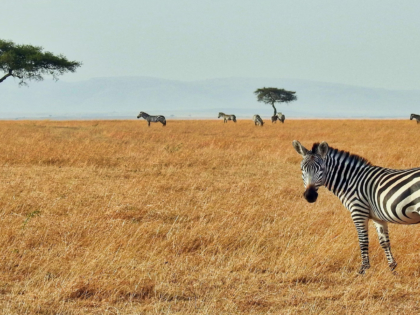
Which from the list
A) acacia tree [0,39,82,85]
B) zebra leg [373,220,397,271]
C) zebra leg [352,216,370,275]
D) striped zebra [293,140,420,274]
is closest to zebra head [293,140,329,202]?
striped zebra [293,140,420,274]

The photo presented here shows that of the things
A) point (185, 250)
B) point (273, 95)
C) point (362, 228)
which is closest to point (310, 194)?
point (362, 228)

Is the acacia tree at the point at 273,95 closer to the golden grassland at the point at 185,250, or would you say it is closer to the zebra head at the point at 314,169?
the golden grassland at the point at 185,250

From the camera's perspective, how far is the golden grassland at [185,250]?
4.77 metres

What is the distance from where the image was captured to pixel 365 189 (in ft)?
18.1

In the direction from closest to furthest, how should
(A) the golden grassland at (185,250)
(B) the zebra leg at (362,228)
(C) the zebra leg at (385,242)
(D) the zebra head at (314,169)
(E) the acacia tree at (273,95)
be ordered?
(A) the golden grassland at (185,250)
(B) the zebra leg at (362,228)
(C) the zebra leg at (385,242)
(D) the zebra head at (314,169)
(E) the acacia tree at (273,95)

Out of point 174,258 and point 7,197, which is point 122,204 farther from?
point 174,258

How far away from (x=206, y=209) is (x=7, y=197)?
416 cm

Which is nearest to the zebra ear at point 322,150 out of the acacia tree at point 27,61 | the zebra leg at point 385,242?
the zebra leg at point 385,242

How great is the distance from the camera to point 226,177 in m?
12.9

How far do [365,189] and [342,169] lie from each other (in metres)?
0.48

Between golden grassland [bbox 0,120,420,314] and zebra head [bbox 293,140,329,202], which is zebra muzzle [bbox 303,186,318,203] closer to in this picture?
zebra head [bbox 293,140,329,202]

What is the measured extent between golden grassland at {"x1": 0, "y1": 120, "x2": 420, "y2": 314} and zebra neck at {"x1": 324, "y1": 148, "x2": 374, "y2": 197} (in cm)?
99

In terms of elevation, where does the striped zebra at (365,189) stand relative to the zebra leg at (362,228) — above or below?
above

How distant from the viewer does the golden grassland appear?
4.77 metres
